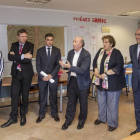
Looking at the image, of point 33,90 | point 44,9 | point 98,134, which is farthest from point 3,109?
point 44,9

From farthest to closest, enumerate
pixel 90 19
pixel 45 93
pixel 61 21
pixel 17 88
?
pixel 90 19
pixel 61 21
pixel 45 93
pixel 17 88

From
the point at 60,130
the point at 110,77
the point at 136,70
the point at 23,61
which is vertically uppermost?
the point at 23,61

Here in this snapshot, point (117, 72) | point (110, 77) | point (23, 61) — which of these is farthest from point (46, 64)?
point (117, 72)

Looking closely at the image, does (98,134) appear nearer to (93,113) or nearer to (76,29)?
(93,113)

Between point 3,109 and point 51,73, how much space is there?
1708 mm

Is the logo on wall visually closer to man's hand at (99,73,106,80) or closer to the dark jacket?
the dark jacket

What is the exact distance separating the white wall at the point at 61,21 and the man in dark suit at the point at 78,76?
242cm

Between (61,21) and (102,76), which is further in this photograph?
(61,21)

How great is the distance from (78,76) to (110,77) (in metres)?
0.51

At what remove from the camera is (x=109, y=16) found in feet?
20.9

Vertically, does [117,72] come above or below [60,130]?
above

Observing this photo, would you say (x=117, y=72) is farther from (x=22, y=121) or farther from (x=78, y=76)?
(x=22, y=121)

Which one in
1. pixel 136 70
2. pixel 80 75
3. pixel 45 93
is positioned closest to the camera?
pixel 136 70

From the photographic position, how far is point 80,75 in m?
3.01
